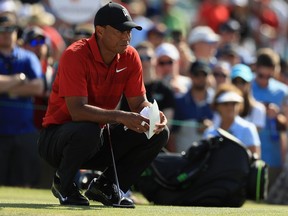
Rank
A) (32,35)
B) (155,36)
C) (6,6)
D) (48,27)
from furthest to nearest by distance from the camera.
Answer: (48,27) < (155,36) < (6,6) < (32,35)

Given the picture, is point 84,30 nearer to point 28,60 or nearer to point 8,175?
point 28,60

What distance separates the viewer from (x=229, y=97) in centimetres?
1175

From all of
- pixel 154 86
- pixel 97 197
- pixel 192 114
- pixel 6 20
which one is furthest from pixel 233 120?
pixel 97 197

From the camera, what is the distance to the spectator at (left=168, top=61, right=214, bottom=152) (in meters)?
13.1

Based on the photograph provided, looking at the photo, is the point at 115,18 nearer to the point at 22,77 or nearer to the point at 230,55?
the point at 22,77

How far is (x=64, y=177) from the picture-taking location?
8312mm

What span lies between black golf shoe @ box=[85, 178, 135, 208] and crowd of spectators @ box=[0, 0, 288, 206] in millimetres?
2424

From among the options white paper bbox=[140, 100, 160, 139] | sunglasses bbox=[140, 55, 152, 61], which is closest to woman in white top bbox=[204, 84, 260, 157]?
sunglasses bbox=[140, 55, 152, 61]

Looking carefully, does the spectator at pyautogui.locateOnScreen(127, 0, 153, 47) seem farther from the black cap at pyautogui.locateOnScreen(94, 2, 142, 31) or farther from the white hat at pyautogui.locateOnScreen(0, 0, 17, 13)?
the black cap at pyautogui.locateOnScreen(94, 2, 142, 31)

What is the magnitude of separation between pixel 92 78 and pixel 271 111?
18.7ft

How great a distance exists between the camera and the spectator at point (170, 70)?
13.5 meters

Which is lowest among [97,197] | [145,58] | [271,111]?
[271,111]

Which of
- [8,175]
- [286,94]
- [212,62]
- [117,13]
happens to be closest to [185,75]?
[212,62]

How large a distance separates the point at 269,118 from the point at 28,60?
3557 mm
